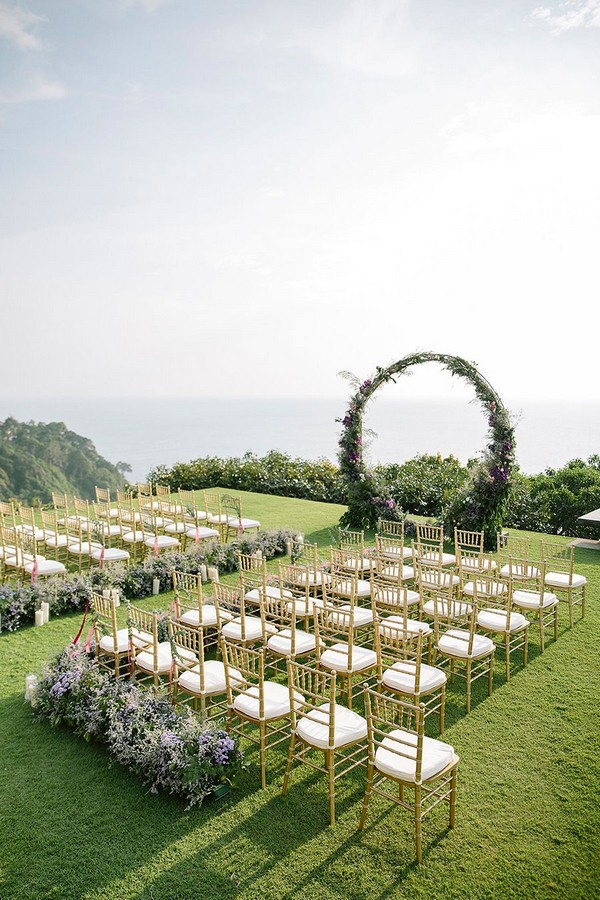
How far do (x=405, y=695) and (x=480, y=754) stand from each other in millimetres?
731

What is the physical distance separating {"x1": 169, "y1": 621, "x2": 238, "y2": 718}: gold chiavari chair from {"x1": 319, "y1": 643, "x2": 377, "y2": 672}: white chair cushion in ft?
2.66

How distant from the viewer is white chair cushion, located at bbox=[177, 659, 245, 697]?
17.6 feet

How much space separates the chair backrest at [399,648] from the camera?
515cm

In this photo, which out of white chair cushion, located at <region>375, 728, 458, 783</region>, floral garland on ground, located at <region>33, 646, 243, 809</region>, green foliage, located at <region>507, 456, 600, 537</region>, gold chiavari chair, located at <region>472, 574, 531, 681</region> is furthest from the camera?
green foliage, located at <region>507, 456, 600, 537</region>

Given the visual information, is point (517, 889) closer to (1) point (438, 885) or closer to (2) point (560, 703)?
(1) point (438, 885)

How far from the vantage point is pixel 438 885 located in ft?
12.7

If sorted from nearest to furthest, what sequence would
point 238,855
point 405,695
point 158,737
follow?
point 238,855 → point 158,737 → point 405,695

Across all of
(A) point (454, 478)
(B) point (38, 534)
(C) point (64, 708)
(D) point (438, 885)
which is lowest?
(D) point (438, 885)

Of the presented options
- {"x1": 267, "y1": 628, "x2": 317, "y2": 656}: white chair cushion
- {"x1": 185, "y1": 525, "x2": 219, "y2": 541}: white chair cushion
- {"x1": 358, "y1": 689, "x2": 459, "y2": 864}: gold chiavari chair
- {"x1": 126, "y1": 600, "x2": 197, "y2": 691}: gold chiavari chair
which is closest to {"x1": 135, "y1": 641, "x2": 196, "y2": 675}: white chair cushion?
{"x1": 126, "y1": 600, "x2": 197, "y2": 691}: gold chiavari chair

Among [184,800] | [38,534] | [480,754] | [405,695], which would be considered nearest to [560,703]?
[480,754]

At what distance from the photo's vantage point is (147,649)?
599cm

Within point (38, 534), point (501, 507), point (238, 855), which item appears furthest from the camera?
point (501, 507)

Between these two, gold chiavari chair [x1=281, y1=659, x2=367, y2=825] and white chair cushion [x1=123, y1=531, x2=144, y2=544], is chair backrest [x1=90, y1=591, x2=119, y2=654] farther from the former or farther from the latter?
white chair cushion [x1=123, y1=531, x2=144, y2=544]

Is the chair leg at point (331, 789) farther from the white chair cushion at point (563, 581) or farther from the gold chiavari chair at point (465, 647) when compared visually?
the white chair cushion at point (563, 581)
